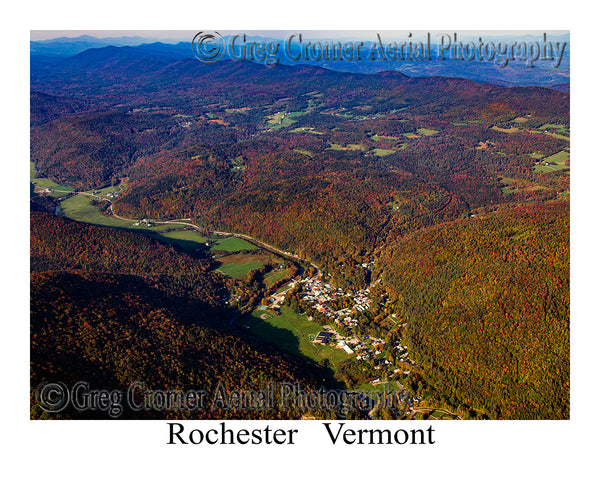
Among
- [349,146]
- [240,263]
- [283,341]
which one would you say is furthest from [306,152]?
[283,341]

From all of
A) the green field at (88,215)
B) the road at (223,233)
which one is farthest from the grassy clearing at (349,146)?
the green field at (88,215)

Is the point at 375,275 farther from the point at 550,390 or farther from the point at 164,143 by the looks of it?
the point at 164,143

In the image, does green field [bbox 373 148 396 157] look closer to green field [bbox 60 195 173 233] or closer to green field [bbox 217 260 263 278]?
green field [bbox 60 195 173 233]

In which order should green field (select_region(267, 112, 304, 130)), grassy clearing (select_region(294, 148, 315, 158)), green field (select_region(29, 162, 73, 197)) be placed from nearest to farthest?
green field (select_region(29, 162, 73, 197)) → grassy clearing (select_region(294, 148, 315, 158)) → green field (select_region(267, 112, 304, 130))

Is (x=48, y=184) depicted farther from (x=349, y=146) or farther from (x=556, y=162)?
(x=556, y=162)

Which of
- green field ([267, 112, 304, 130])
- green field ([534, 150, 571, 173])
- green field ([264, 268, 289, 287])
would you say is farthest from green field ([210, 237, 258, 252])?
green field ([267, 112, 304, 130])

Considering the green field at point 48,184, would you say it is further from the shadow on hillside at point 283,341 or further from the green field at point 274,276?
the shadow on hillside at point 283,341
